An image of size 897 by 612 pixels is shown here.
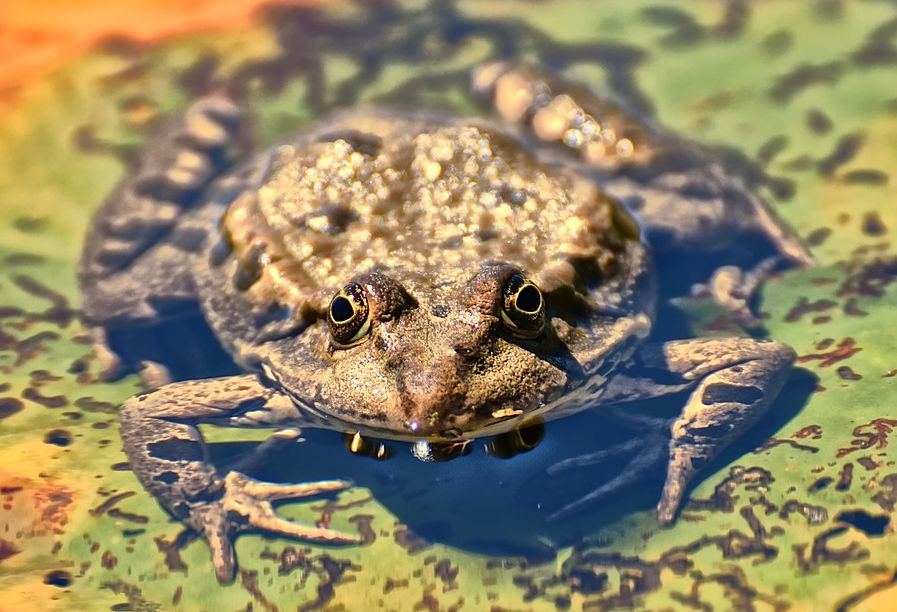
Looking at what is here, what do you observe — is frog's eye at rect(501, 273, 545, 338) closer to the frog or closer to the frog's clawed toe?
the frog

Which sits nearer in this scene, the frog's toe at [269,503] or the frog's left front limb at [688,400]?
the frog's toe at [269,503]

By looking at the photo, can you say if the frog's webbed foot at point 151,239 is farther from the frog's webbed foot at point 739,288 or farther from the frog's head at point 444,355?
the frog's webbed foot at point 739,288

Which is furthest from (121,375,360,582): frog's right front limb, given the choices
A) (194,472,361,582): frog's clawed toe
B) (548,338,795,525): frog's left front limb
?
(548,338,795,525): frog's left front limb

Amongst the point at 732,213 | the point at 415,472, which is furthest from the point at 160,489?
the point at 732,213

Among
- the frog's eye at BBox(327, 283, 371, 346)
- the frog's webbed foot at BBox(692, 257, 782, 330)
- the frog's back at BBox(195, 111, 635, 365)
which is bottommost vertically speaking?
the frog's webbed foot at BBox(692, 257, 782, 330)

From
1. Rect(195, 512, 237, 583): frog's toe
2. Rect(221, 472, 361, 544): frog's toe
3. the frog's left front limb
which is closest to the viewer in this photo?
Rect(195, 512, 237, 583): frog's toe

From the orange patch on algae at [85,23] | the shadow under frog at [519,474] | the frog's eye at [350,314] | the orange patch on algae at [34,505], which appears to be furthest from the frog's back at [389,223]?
the orange patch on algae at [85,23]
